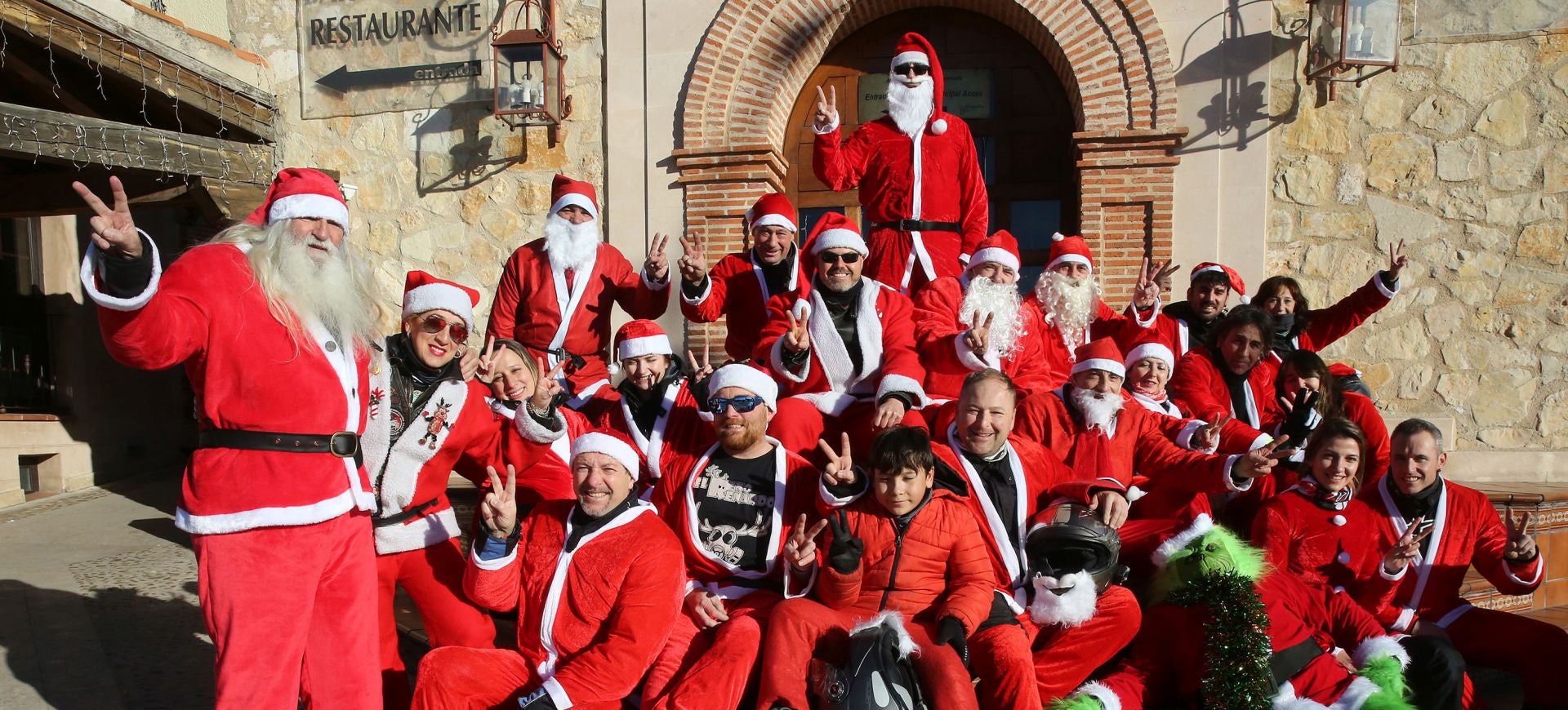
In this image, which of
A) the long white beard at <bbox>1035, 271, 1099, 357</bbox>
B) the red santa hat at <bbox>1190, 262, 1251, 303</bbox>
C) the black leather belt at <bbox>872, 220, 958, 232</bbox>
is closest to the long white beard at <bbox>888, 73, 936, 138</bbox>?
the black leather belt at <bbox>872, 220, 958, 232</bbox>

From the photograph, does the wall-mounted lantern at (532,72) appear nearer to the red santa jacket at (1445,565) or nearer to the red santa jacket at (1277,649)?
the red santa jacket at (1277,649)

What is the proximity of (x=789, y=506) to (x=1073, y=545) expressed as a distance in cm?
102

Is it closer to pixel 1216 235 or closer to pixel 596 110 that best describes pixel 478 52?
pixel 596 110

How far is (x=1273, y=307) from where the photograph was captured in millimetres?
5586

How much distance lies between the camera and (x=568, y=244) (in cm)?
523

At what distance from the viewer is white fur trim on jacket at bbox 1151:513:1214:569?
377 centimetres

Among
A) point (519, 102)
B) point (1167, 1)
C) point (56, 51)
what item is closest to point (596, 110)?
point (519, 102)

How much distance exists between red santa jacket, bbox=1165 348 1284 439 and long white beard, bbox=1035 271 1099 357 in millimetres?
531

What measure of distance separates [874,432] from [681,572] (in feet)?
3.76

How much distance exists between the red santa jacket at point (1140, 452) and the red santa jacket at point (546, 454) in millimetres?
1880

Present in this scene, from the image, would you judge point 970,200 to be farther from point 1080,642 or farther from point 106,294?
point 106,294

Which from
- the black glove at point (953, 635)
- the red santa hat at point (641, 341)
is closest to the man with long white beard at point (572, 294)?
the red santa hat at point (641, 341)

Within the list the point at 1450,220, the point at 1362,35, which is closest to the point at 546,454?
the point at 1362,35

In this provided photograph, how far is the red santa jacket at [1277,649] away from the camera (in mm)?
3514
